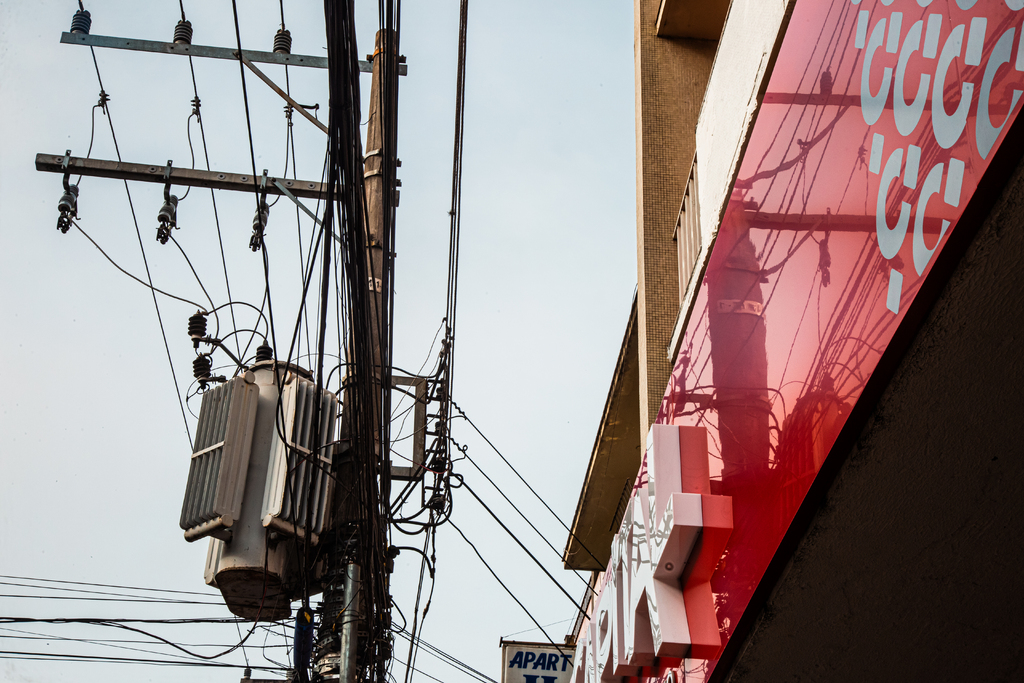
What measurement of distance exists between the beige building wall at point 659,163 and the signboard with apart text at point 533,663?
483 centimetres

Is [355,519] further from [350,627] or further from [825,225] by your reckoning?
[825,225]

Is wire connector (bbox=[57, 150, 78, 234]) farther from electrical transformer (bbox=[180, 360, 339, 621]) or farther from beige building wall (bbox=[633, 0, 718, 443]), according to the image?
beige building wall (bbox=[633, 0, 718, 443])

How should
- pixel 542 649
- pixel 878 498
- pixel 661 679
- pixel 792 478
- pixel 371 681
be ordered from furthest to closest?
pixel 542 649 < pixel 371 681 < pixel 661 679 < pixel 792 478 < pixel 878 498

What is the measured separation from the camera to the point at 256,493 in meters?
6.55

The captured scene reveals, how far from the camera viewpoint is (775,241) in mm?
3781

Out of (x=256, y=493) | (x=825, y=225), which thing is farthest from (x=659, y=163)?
(x=825, y=225)

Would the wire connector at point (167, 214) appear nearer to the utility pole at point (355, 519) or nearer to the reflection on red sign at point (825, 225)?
the utility pole at point (355, 519)

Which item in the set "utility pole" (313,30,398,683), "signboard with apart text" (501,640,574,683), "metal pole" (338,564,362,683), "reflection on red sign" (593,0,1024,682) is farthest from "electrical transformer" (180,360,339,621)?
"signboard with apart text" (501,640,574,683)

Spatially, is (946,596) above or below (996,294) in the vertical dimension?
below

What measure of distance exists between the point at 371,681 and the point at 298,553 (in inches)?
53.6

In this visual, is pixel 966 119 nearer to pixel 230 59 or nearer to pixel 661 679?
pixel 661 679

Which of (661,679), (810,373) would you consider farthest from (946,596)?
(661,679)

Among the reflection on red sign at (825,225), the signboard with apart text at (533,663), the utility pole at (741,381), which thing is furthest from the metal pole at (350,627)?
the signboard with apart text at (533,663)

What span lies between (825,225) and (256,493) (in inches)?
182
